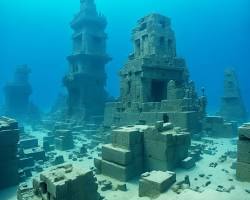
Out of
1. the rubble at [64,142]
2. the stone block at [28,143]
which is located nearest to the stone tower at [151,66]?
the rubble at [64,142]

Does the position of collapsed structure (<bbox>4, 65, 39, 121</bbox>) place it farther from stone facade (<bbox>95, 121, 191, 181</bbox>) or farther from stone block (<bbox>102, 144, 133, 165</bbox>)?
stone facade (<bbox>95, 121, 191, 181</bbox>)

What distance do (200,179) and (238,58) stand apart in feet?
495

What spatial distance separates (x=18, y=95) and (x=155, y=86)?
34338 mm

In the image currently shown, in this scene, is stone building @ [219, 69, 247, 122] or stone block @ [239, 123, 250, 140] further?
stone building @ [219, 69, 247, 122]

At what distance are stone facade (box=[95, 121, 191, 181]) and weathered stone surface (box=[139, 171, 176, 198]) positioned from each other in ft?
7.71

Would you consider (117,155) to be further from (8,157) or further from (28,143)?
(28,143)

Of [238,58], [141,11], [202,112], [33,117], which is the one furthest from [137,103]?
[141,11]

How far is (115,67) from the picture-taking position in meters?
175

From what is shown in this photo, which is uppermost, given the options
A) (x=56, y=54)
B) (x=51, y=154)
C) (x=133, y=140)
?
(x=56, y=54)

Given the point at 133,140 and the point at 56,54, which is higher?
the point at 56,54

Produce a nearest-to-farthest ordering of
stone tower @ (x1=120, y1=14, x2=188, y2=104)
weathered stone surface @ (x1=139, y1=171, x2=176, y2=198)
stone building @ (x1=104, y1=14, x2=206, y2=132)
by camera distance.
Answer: weathered stone surface @ (x1=139, y1=171, x2=176, y2=198), stone building @ (x1=104, y1=14, x2=206, y2=132), stone tower @ (x1=120, y1=14, x2=188, y2=104)

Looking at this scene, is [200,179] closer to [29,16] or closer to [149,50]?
[149,50]

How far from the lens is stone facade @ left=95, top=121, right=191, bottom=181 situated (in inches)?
432

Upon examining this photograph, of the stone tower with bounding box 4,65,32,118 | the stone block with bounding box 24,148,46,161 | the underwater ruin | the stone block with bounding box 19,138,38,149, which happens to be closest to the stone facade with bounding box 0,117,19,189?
the underwater ruin
